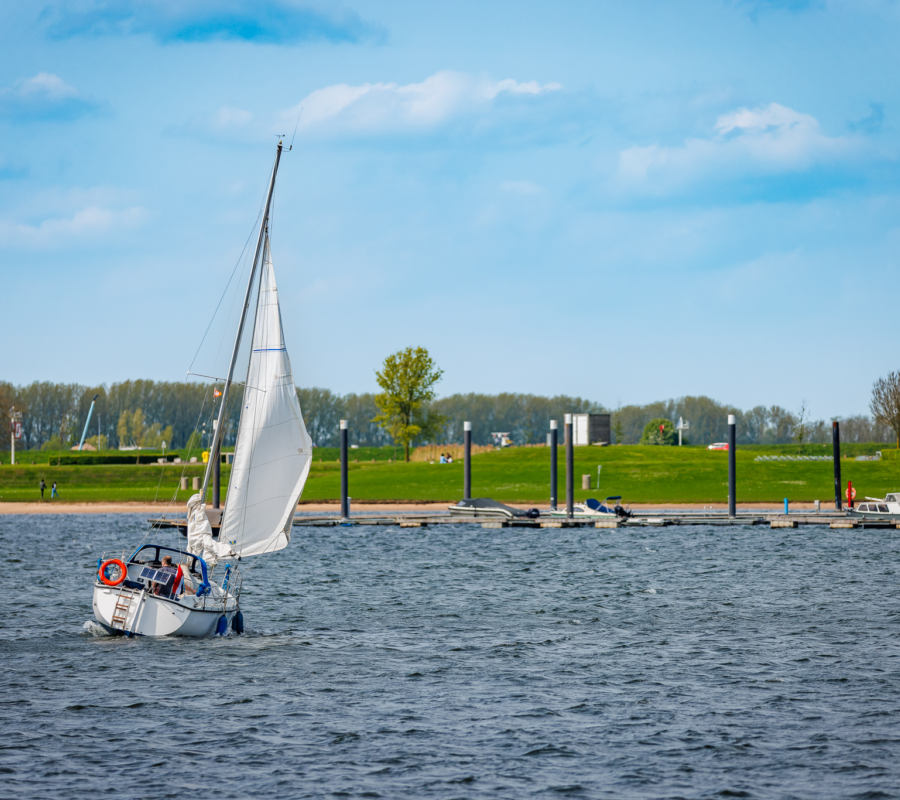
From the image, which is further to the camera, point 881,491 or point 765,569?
point 881,491

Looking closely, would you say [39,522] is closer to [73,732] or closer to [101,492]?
[101,492]

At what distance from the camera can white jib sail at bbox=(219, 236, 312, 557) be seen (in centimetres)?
2603

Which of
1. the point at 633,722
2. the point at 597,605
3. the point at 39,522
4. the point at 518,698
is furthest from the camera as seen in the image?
the point at 39,522

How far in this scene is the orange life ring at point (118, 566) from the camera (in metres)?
24.4

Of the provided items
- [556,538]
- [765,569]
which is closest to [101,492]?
[556,538]

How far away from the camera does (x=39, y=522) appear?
7219 centimetres

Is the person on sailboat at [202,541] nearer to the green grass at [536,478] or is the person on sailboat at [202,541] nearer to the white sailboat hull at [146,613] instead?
the white sailboat hull at [146,613]

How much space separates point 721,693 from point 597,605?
42.6ft

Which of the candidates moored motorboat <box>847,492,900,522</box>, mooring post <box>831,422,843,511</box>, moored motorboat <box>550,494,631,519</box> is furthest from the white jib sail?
moored motorboat <box>847,492,900,522</box>

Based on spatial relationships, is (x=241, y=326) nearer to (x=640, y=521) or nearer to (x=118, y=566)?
(x=118, y=566)

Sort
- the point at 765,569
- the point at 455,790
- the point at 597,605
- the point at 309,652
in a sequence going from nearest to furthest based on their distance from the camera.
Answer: the point at 455,790 → the point at 309,652 → the point at 597,605 → the point at 765,569

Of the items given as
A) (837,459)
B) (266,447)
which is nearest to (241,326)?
(266,447)

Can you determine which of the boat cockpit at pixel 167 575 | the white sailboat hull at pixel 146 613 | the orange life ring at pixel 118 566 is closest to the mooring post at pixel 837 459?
the boat cockpit at pixel 167 575

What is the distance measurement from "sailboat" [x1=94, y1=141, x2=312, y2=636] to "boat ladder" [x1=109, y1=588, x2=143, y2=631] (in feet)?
0.22
